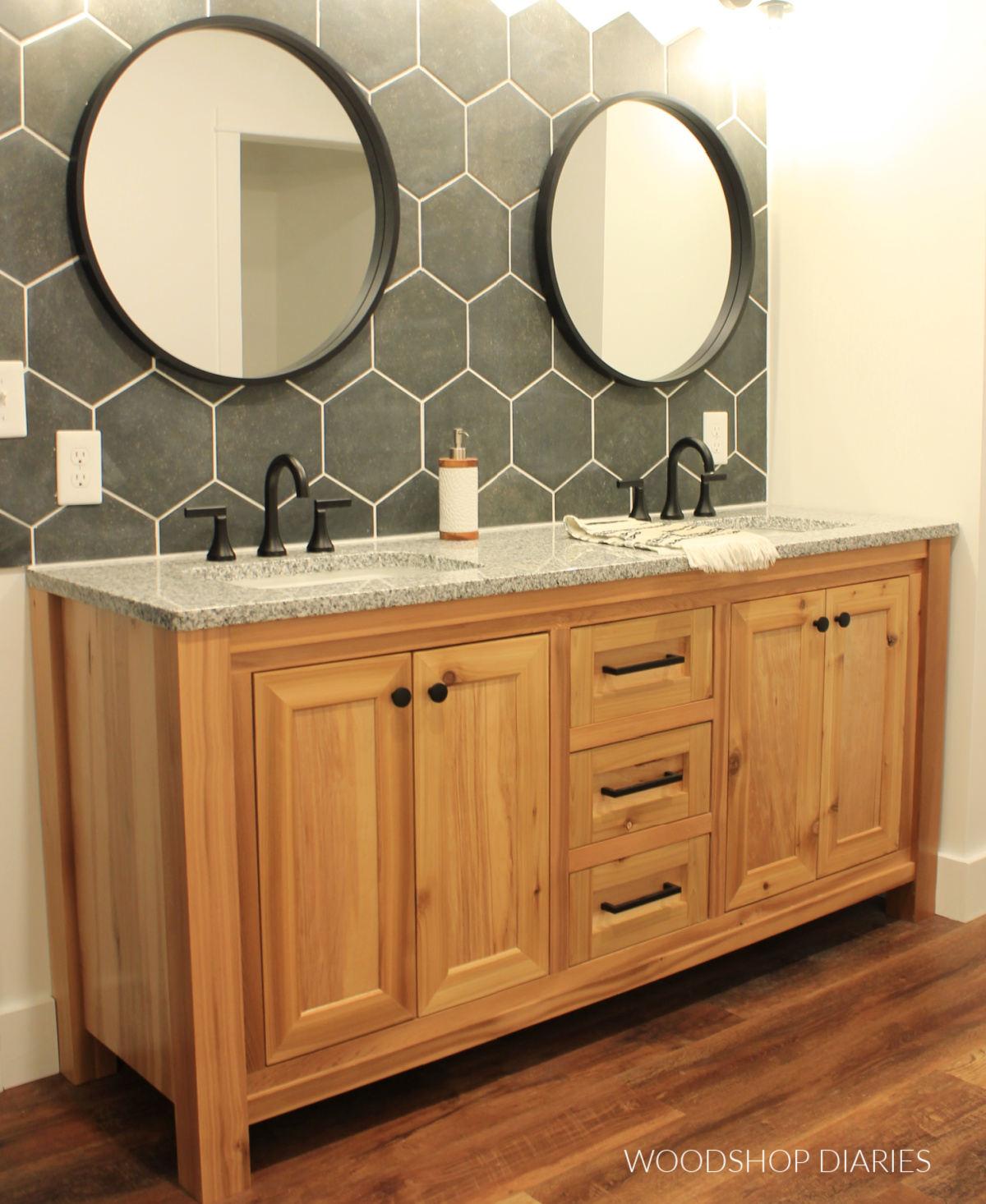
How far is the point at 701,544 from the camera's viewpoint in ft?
6.60

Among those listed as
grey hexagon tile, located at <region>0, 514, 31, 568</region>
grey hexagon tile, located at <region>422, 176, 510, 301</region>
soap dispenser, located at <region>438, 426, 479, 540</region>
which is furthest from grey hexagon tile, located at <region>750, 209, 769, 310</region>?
grey hexagon tile, located at <region>0, 514, 31, 568</region>

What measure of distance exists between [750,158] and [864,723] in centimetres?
132

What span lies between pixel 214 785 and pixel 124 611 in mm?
264

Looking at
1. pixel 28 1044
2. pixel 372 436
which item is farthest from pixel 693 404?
pixel 28 1044

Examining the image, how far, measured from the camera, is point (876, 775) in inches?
95.5

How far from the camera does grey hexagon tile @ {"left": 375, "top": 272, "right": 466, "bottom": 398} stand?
2.20m

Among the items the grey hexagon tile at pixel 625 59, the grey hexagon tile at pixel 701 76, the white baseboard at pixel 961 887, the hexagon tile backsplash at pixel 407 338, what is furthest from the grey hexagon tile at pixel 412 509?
the white baseboard at pixel 961 887

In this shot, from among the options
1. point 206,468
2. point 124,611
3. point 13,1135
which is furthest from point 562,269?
point 13,1135

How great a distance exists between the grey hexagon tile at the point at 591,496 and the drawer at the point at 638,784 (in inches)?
24.9

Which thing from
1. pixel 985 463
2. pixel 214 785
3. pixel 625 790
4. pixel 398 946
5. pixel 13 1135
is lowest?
pixel 13 1135

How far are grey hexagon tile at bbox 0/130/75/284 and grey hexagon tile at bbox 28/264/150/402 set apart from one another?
1.3 inches

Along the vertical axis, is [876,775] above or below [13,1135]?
above

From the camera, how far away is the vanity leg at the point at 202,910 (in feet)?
4.91

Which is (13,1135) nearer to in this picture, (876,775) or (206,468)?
(206,468)
